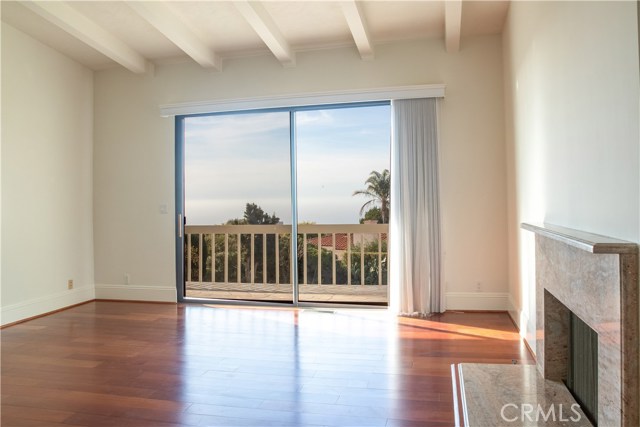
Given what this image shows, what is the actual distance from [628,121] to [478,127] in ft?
10.1

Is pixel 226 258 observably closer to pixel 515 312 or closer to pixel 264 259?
pixel 264 259

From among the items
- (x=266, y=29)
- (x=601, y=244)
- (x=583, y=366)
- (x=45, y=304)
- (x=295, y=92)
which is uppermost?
(x=266, y=29)

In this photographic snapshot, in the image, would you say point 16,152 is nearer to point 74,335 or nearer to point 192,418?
point 74,335

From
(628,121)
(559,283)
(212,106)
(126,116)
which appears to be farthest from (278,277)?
(628,121)

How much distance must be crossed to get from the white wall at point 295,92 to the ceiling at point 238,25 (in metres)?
0.18

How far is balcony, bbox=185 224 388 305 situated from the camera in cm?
508

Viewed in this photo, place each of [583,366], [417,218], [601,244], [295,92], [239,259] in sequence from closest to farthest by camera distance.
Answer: [601,244], [583,366], [417,218], [295,92], [239,259]

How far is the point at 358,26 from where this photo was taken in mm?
3939

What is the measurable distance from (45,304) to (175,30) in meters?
3.07

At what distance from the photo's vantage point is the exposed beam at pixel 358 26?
11.9ft

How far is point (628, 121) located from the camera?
57.2 inches

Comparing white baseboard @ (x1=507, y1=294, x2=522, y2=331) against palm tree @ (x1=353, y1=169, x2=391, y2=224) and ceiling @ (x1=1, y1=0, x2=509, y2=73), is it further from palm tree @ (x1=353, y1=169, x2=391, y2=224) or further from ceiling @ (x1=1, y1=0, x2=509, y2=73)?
ceiling @ (x1=1, y1=0, x2=509, y2=73)

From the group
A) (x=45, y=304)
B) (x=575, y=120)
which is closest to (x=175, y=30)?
(x=45, y=304)

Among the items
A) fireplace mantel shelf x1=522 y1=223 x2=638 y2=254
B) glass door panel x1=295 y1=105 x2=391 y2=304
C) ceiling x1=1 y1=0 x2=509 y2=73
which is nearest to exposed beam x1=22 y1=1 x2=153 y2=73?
ceiling x1=1 y1=0 x2=509 y2=73
